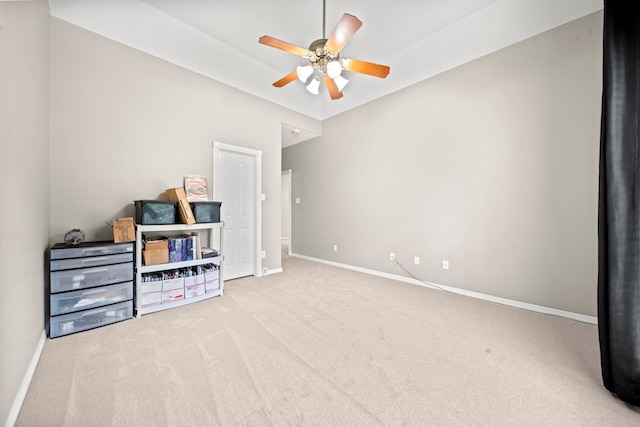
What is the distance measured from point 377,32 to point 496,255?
323cm

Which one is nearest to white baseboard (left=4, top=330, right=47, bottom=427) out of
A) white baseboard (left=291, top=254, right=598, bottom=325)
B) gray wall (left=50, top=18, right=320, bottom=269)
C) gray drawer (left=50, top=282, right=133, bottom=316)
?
gray drawer (left=50, top=282, right=133, bottom=316)

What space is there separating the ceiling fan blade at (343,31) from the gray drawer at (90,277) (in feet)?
9.19

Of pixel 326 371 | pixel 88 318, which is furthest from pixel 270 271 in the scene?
pixel 326 371

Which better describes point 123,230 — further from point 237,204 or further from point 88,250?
point 237,204

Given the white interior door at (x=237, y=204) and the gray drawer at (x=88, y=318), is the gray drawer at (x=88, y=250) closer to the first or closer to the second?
the gray drawer at (x=88, y=318)

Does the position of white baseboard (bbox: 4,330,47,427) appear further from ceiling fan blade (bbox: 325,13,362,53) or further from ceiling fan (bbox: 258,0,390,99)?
ceiling fan blade (bbox: 325,13,362,53)

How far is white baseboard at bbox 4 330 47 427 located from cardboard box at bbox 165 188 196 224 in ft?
4.68

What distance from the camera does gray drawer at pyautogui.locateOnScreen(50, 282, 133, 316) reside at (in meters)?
2.00

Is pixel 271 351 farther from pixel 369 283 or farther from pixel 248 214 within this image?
pixel 248 214

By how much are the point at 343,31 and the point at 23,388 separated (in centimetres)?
311

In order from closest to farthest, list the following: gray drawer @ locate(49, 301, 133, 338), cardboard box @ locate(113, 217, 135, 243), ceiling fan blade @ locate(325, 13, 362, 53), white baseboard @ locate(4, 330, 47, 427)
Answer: white baseboard @ locate(4, 330, 47, 427)
ceiling fan blade @ locate(325, 13, 362, 53)
gray drawer @ locate(49, 301, 133, 338)
cardboard box @ locate(113, 217, 135, 243)

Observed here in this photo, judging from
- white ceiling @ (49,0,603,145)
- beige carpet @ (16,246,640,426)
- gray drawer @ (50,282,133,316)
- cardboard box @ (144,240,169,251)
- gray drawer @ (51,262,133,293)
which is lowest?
beige carpet @ (16,246,640,426)

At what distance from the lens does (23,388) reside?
1.35m

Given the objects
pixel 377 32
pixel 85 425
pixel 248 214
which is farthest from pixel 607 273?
pixel 248 214
